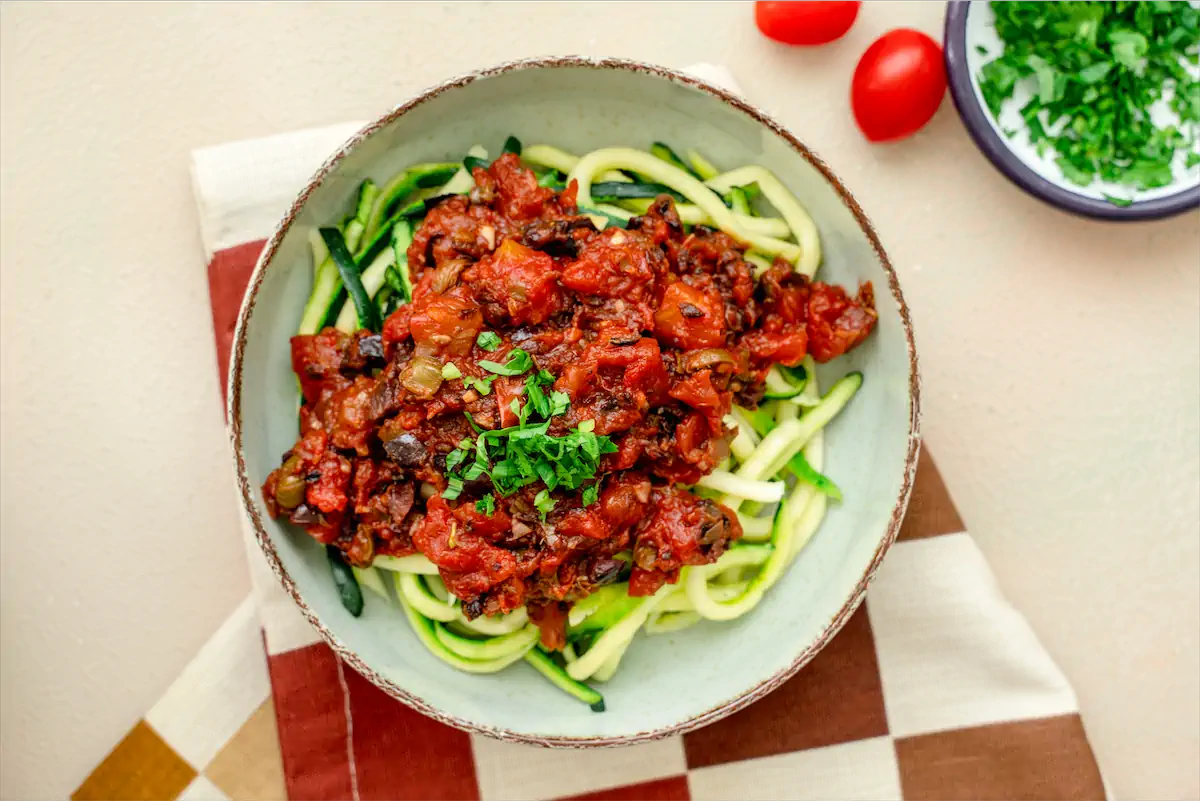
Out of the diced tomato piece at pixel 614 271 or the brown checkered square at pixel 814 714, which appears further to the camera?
the brown checkered square at pixel 814 714

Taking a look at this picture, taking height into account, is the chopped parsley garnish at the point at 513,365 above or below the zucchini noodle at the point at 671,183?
below

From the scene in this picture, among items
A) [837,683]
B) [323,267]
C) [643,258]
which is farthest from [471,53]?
[837,683]

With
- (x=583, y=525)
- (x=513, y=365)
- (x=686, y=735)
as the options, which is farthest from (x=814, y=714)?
(x=513, y=365)

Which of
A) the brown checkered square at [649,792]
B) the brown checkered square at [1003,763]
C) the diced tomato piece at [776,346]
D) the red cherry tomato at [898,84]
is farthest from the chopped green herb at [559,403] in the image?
the brown checkered square at [1003,763]

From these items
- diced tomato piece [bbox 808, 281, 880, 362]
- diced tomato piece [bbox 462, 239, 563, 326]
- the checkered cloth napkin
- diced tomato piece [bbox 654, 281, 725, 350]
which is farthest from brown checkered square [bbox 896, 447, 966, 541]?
diced tomato piece [bbox 462, 239, 563, 326]

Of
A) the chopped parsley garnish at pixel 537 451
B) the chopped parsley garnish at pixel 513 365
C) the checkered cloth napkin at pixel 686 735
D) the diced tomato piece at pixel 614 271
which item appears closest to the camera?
the chopped parsley garnish at pixel 537 451

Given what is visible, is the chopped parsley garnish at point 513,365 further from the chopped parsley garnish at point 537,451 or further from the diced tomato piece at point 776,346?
the diced tomato piece at point 776,346

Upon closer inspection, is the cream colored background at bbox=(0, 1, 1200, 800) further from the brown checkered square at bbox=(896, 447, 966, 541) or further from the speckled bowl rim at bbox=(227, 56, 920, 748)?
the speckled bowl rim at bbox=(227, 56, 920, 748)

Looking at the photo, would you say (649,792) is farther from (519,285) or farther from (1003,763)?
(519,285)
